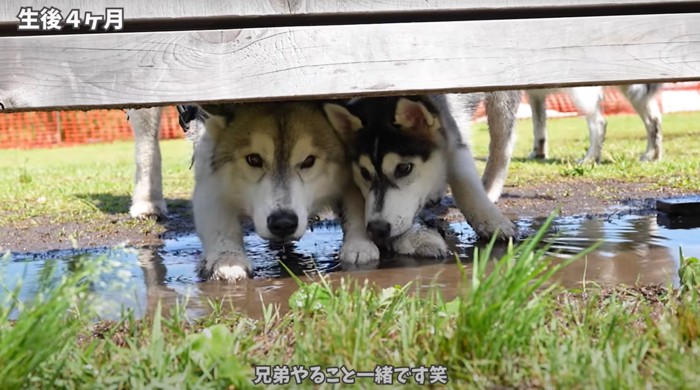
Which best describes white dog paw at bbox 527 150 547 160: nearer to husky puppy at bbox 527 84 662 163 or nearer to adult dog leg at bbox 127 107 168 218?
husky puppy at bbox 527 84 662 163

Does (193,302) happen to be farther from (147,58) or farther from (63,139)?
(63,139)

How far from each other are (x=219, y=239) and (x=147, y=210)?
1985 mm

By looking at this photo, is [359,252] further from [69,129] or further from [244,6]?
[69,129]

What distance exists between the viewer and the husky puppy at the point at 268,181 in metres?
3.35

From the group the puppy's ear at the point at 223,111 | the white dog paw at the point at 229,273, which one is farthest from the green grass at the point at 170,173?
the white dog paw at the point at 229,273

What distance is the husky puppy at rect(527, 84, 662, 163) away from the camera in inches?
337

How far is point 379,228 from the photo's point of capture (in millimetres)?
3520

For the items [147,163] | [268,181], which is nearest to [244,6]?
[268,181]

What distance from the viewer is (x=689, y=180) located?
235 inches

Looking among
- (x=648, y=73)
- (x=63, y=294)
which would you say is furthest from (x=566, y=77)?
(x=63, y=294)

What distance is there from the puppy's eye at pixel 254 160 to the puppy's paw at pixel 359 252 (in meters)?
0.51

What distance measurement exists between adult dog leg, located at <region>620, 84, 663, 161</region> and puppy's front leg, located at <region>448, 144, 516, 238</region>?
4.92 meters

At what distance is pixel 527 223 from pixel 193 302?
232 centimetres

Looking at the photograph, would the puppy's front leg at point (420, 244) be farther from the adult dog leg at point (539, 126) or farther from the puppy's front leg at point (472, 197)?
the adult dog leg at point (539, 126)
